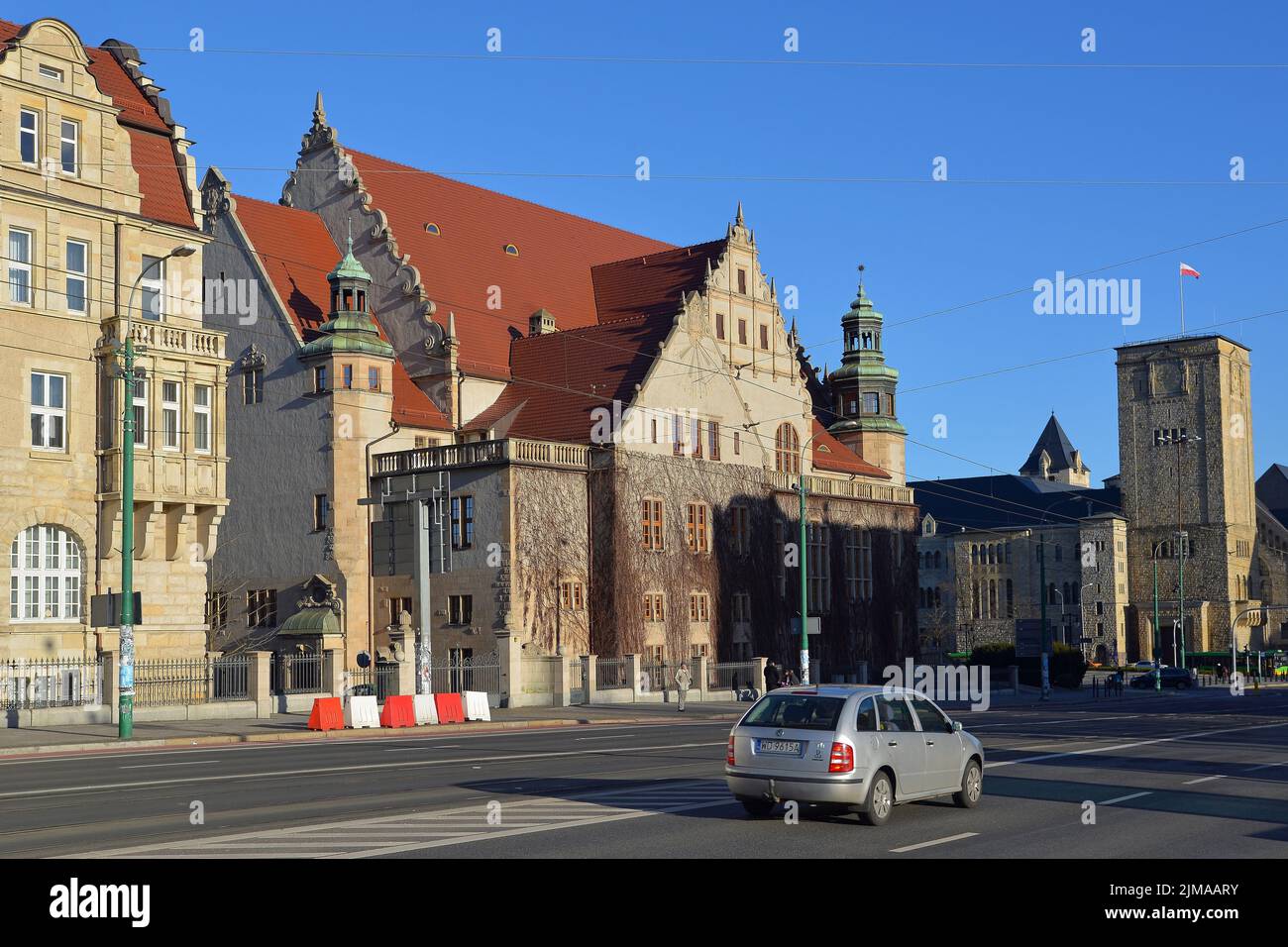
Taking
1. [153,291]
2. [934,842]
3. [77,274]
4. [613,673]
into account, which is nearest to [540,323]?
[613,673]

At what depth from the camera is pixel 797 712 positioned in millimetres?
15914

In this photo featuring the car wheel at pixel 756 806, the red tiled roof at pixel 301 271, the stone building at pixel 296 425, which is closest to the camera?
the car wheel at pixel 756 806

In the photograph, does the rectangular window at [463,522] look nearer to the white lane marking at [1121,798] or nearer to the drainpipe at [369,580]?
the drainpipe at [369,580]

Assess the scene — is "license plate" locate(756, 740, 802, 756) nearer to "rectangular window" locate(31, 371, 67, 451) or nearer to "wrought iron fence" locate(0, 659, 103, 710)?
"wrought iron fence" locate(0, 659, 103, 710)

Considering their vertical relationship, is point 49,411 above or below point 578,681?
above

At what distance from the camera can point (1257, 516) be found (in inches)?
5650

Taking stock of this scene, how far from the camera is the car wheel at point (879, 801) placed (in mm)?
15414

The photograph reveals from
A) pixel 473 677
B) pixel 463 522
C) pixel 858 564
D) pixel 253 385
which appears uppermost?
pixel 253 385

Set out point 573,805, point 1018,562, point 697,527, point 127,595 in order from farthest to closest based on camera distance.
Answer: point 1018,562 < point 697,527 < point 127,595 < point 573,805

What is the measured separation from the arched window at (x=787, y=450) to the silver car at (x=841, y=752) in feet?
168

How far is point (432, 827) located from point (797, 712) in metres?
4.02

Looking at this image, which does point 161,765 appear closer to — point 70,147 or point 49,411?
point 49,411

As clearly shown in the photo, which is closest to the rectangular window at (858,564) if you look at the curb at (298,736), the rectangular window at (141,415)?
the curb at (298,736)

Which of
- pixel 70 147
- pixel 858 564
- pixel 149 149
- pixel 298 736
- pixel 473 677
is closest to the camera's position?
pixel 298 736
